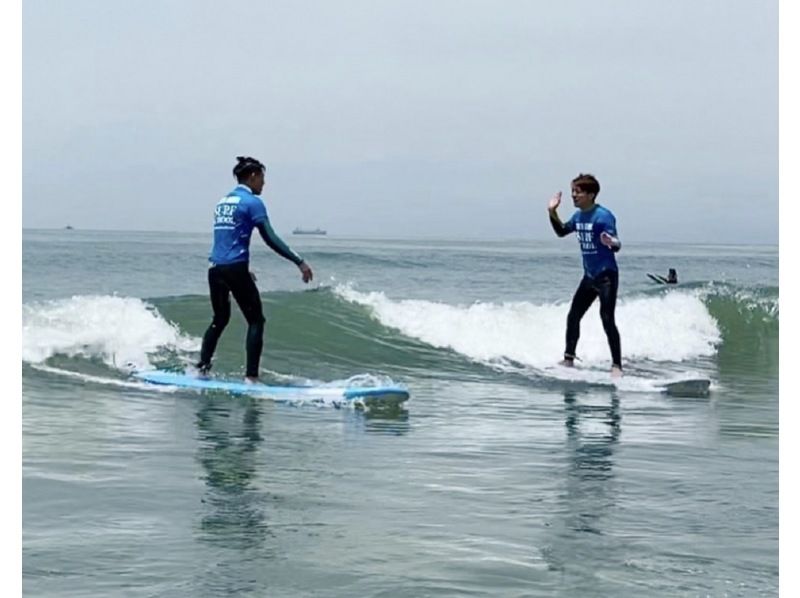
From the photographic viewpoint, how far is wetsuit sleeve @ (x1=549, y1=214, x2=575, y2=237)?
35.1ft

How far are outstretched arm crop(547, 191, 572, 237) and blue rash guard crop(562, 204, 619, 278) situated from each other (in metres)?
0.01

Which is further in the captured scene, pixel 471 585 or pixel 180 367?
pixel 180 367

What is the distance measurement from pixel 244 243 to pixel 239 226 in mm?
159

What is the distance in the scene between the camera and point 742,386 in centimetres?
1102

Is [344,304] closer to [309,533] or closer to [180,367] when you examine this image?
[180,367]

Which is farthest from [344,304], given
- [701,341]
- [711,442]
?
[711,442]

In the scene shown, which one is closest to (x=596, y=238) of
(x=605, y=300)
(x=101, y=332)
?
(x=605, y=300)

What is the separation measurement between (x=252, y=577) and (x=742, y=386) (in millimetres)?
7942

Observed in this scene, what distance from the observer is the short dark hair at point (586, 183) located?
10.6 metres

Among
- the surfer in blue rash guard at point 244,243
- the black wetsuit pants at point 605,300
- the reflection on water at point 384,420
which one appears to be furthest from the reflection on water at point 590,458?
the surfer in blue rash guard at point 244,243

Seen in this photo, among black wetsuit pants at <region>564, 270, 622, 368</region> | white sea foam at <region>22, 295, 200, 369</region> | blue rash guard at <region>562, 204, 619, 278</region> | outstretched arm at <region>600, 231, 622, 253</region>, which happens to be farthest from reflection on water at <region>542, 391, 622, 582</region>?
white sea foam at <region>22, 295, 200, 369</region>

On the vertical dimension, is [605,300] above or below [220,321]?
above

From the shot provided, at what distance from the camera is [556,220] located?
1070cm

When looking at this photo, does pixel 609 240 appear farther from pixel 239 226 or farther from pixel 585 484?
pixel 585 484
